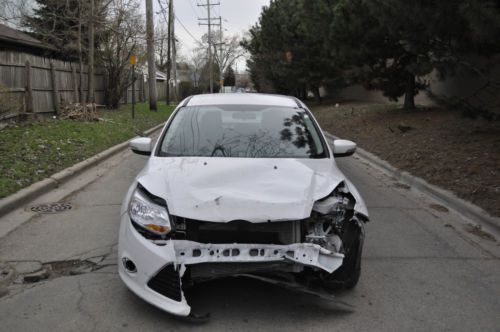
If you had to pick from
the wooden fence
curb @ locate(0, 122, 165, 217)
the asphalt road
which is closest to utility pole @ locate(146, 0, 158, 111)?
the wooden fence

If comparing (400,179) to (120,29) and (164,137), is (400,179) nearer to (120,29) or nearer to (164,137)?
(164,137)

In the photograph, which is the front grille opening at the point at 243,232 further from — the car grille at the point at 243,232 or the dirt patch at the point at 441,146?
the dirt patch at the point at 441,146

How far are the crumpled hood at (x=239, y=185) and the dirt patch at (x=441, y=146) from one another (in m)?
3.33

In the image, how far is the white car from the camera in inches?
135

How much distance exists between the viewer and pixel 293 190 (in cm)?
381

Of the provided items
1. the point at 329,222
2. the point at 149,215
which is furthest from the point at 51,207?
the point at 329,222

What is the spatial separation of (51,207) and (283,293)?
159 inches

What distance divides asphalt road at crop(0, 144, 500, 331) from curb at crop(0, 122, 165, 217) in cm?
53

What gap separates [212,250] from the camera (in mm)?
3422

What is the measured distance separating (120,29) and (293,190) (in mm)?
21830

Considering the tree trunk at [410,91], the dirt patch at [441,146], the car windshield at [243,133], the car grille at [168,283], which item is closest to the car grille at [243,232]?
the car grille at [168,283]

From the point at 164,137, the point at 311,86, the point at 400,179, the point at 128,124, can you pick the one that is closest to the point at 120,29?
the point at 128,124

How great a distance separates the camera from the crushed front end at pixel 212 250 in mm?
3416

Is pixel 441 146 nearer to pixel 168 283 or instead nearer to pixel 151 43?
pixel 168 283
